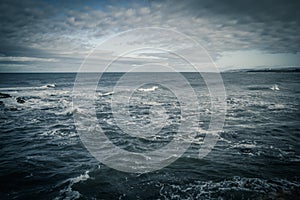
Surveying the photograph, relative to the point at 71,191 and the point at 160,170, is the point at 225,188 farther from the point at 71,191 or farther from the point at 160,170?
the point at 71,191

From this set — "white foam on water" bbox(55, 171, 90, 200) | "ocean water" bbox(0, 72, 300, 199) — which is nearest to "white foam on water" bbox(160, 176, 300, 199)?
"ocean water" bbox(0, 72, 300, 199)

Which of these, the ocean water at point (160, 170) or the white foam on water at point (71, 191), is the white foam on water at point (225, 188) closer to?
the ocean water at point (160, 170)

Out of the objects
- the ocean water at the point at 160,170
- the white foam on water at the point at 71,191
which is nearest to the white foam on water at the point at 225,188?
the ocean water at the point at 160,170

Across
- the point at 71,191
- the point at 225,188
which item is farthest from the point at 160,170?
the point at 71,191

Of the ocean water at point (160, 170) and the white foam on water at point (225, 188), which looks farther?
the ocean water at point (160, 170)

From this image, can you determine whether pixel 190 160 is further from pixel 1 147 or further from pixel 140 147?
pixel 1 147

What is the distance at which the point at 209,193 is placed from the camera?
7199 mm

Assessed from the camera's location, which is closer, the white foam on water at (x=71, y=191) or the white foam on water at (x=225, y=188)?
the white foam on water at (x=225, y=188)

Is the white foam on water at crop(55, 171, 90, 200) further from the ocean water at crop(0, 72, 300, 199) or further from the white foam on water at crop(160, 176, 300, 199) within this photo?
the white foam on water at crop(160, 176, 300, 199)

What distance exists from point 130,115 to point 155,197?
46.1ft

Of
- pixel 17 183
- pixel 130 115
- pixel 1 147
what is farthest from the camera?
pixel 130 115

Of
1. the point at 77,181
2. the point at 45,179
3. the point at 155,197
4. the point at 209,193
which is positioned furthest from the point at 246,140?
the point at 45,179

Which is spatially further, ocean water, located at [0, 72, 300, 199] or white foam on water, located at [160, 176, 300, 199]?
ocean water, located at [0, 72, 300, 199]

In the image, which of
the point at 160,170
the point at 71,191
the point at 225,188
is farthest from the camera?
the point at 160,170
